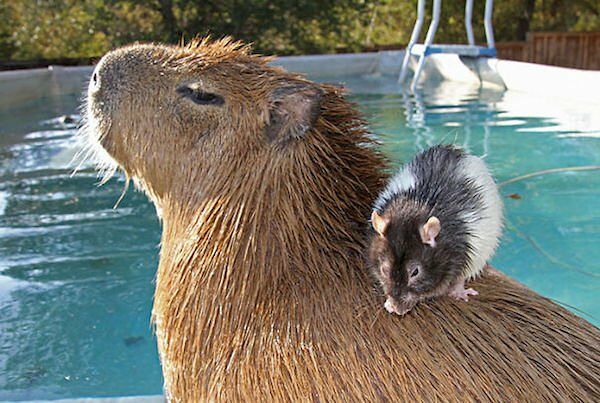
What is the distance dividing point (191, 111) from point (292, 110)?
0.30m

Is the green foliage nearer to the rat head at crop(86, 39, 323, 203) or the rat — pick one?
the rat head at crop(86, 39, 323, 203)

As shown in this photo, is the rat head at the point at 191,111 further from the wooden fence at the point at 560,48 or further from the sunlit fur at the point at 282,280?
the wooden fence at the point at 560,48

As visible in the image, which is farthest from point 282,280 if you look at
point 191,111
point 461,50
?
point 461,50

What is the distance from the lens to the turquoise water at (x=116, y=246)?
3.06 metres

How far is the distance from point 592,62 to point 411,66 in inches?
251

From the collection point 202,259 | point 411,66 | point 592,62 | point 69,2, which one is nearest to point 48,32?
point 69,2

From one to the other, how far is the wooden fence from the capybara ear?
15.9 meters

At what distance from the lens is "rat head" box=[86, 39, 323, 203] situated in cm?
173

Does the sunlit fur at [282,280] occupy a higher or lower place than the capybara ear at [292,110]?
lower

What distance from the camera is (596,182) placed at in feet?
17.0

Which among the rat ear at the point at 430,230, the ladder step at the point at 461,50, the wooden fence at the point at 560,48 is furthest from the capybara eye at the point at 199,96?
the wooden fence at the point at 560,48

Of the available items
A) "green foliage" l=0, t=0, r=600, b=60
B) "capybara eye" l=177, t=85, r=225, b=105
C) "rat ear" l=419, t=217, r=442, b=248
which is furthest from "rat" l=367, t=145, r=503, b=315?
→ "green foliage" l=0, t=0, r=600, b=60

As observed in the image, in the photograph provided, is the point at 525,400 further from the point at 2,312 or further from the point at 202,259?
the point at 2,312

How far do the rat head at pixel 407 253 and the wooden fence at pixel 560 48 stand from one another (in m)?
15.9
